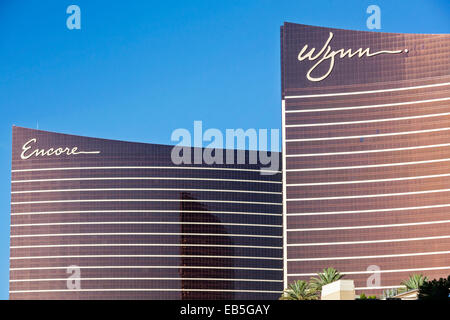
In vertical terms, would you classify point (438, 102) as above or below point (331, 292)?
above

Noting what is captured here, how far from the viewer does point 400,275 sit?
199 m
